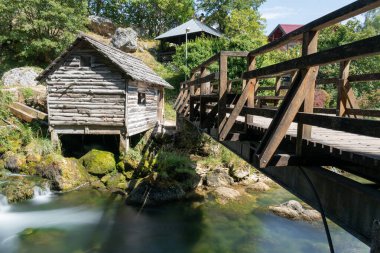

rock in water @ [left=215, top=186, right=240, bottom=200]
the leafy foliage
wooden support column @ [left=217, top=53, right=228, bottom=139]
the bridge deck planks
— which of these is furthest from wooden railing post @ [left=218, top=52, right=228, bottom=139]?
the leafy foliage

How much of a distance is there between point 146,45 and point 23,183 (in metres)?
28.9

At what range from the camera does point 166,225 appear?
1027cm

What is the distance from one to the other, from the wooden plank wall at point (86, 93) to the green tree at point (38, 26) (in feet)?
42.0

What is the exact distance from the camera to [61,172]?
42.0 ft

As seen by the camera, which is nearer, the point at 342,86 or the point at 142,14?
the point at 342,86

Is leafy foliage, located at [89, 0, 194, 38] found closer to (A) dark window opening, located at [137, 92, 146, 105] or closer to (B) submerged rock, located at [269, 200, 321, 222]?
(A) dark window opening, located at [137, 92, 146, 105]

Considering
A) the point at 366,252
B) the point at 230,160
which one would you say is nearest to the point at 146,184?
the point at 230,160

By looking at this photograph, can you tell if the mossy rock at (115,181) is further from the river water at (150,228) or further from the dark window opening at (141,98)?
the dark window opening at (141,98)

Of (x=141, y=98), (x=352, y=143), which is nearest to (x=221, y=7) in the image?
(x=141, y=98)

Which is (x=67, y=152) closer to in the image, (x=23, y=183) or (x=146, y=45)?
(x=23, y=183)

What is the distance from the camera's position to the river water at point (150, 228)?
888cm

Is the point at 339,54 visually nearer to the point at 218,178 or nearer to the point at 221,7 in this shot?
the point at 218,178

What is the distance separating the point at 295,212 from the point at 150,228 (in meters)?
5.12

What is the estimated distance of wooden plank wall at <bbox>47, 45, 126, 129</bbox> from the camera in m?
14.0
